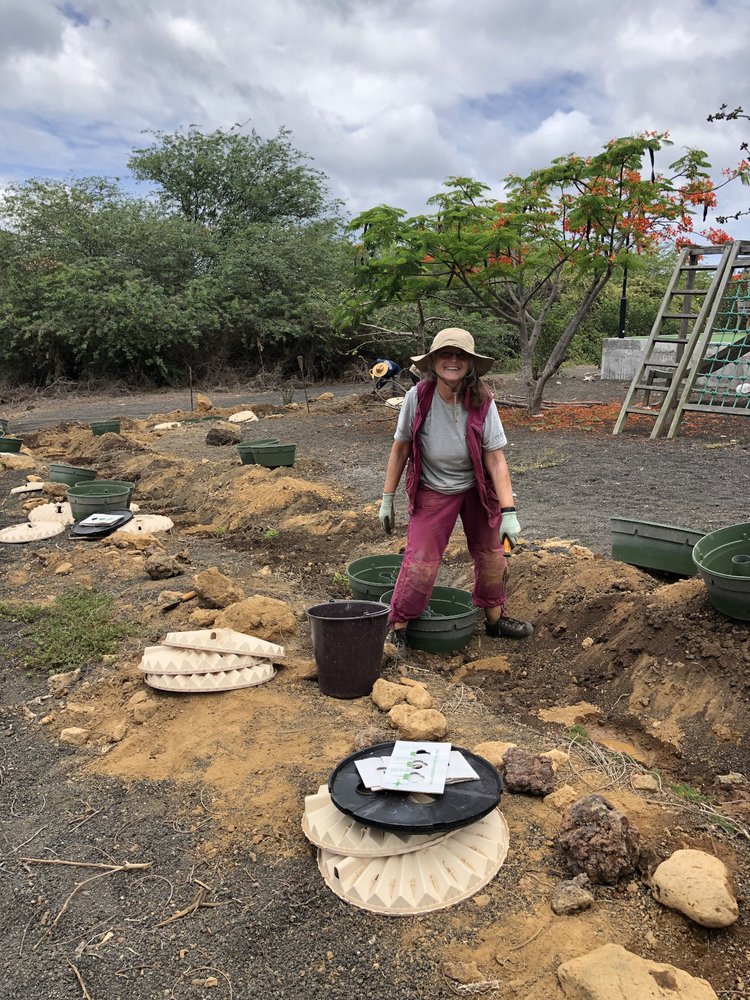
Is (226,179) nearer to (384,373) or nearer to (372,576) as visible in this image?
(384,373)

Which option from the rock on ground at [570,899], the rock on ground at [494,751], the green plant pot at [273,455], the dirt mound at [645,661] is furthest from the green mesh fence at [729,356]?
the rock on ground at [570,899]

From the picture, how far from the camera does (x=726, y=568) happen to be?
148 inches

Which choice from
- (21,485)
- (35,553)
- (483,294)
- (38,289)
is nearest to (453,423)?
(35,553)

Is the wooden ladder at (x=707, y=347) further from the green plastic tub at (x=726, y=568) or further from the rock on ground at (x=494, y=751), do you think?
the rock on ground at (x=494, y=751)

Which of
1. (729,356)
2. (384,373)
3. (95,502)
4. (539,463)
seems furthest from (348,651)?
(384,373)

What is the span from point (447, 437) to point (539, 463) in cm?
492

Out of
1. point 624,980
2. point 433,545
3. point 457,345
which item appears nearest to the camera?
point 624,980

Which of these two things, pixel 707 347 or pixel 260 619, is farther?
pixel 707 347

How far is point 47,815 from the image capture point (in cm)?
274

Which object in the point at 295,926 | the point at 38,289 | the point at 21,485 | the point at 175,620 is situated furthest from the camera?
the point at 38,289

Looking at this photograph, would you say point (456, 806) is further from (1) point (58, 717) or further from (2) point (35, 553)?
(2) point (35, 553)

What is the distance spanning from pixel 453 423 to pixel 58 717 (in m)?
2.30

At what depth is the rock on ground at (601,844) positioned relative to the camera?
2.18 metres

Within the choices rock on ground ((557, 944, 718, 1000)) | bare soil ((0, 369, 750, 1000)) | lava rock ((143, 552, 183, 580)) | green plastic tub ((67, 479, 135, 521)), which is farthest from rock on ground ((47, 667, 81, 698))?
green plastic tub ((67, 479, 135, 521))
